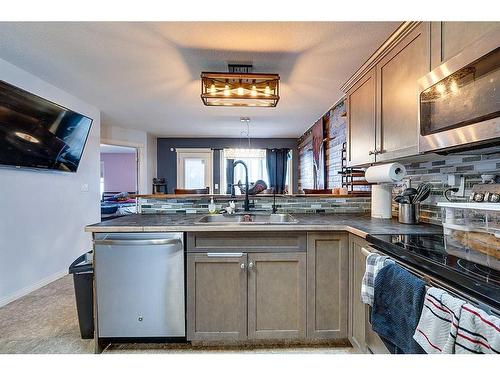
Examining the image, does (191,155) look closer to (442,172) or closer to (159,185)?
(159,185)

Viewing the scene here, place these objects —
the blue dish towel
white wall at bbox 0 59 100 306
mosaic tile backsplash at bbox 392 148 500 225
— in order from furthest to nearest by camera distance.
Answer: white wall at bbox 0 59 100 306 < mosaic tile backsplash at bbox 392 148 500 225 < the blue dish towel

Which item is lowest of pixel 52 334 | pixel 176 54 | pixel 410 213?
pixel 52 334

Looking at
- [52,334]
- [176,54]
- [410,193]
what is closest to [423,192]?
[410,193]

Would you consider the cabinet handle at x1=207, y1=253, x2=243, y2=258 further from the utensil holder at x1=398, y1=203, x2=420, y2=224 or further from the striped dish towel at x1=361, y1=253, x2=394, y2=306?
the utensil holder at x1=398, y1=203, x2=420, y2=224

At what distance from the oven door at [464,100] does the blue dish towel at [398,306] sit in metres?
0.61

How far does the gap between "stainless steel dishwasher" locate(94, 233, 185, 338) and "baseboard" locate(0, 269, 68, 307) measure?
160 cm

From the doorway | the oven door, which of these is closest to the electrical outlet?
the oven door

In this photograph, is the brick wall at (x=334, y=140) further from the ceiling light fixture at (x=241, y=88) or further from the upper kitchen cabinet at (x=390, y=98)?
the ceiling light fixture at (x=241, y=88)

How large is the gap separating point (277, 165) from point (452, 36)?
5484 mm

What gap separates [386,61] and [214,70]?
5.15 ft

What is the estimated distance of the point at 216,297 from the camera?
1.68 m

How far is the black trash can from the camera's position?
1797mm
